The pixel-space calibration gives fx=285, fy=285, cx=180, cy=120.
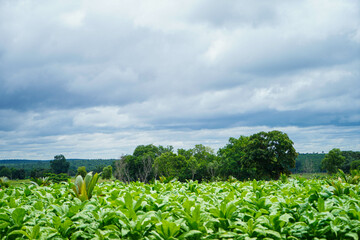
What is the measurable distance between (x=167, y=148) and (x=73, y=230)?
220 feet

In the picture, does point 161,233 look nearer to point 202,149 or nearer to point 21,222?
point 21,222

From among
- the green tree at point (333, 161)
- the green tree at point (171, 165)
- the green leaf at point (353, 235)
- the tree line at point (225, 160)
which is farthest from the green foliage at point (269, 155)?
the green leaf at point (353, 235)

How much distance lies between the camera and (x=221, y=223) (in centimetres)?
371

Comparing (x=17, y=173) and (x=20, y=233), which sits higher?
(x=20, y=233)

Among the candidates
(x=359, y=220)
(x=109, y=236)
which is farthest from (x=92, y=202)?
(x=359, y=220)

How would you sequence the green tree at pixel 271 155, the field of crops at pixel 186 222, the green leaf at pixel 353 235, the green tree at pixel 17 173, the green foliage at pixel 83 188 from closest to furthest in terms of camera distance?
the green leaf at pixel 353 235
the field of crops at pixel 186 222
the green foliage at pixel 83 188
the green tree at pixel 271 155
the green tree at pixel 17 173

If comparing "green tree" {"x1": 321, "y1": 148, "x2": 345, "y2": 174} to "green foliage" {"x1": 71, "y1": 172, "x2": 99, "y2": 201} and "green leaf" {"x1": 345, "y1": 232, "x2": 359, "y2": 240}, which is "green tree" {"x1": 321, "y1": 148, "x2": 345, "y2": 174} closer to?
"green foliage" {"x1": 71, "y1": 172, "x2": 99, "y2": 201}

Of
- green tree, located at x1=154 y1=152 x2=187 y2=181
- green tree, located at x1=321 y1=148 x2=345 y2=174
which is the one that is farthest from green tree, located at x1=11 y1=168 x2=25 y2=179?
green tree, located at x1=321 y1=148 x2=345 y2=174

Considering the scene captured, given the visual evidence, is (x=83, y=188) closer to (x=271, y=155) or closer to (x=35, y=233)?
(x=35, y=233)

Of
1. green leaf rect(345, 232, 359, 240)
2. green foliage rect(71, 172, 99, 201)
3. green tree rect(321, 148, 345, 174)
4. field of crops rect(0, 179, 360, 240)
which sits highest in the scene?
green foliage rect(71, 172, 99, 201)

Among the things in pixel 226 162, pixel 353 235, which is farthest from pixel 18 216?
pixel 226 162

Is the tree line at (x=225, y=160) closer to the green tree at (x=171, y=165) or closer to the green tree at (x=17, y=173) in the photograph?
the green tree at (x=171, y=165)

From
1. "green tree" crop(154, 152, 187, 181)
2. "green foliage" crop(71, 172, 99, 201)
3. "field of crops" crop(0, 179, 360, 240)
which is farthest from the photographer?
"green tree" crop(154, 152, 187, 181)

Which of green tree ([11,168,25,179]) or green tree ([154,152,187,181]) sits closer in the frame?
green tree ([11,168,25,179])
